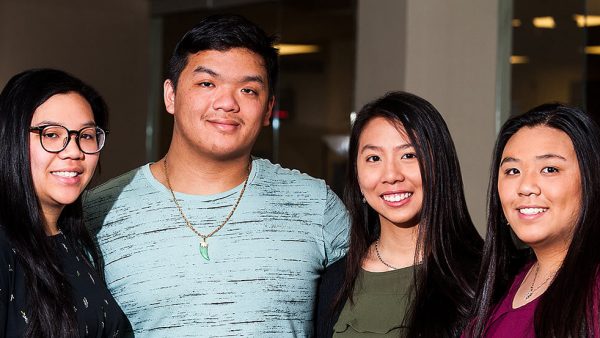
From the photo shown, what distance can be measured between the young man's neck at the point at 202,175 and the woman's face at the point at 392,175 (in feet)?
1.45

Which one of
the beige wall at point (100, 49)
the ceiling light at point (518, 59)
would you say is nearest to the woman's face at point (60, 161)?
the ceiling light at point (518, 59)

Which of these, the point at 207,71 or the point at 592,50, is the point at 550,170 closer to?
the point at 207,71

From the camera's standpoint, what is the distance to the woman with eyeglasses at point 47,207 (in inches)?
99.5

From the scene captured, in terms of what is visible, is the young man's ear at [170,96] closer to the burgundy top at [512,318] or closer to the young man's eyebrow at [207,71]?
the young man's eyebrow at [207,71]

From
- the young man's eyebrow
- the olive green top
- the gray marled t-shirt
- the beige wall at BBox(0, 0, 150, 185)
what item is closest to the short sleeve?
the gray marled t-shirt

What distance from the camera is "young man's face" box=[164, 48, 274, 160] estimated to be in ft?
10.3

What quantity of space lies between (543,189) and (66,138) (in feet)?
4.30

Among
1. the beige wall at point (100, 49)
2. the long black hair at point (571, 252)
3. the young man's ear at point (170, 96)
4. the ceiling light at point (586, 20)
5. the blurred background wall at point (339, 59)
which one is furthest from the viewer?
the beige wall at point (100, 49)

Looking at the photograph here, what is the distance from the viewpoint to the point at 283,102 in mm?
8320

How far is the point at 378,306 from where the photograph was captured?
305cm

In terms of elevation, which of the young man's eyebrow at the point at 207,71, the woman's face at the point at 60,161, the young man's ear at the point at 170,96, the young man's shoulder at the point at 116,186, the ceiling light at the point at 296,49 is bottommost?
the young man's shoulder at the point at 116,186

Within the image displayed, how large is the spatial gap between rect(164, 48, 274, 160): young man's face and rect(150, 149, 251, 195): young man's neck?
3 cm

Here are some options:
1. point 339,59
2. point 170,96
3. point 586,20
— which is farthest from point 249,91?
point 339,59

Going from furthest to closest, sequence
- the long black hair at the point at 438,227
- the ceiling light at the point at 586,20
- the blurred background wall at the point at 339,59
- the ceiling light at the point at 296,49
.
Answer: the ceiling light at the point at 296,49
the blurred background wall at the point at 339,59
the ceiling light at the point at 586,20
the long black hair at the point at 438,227
